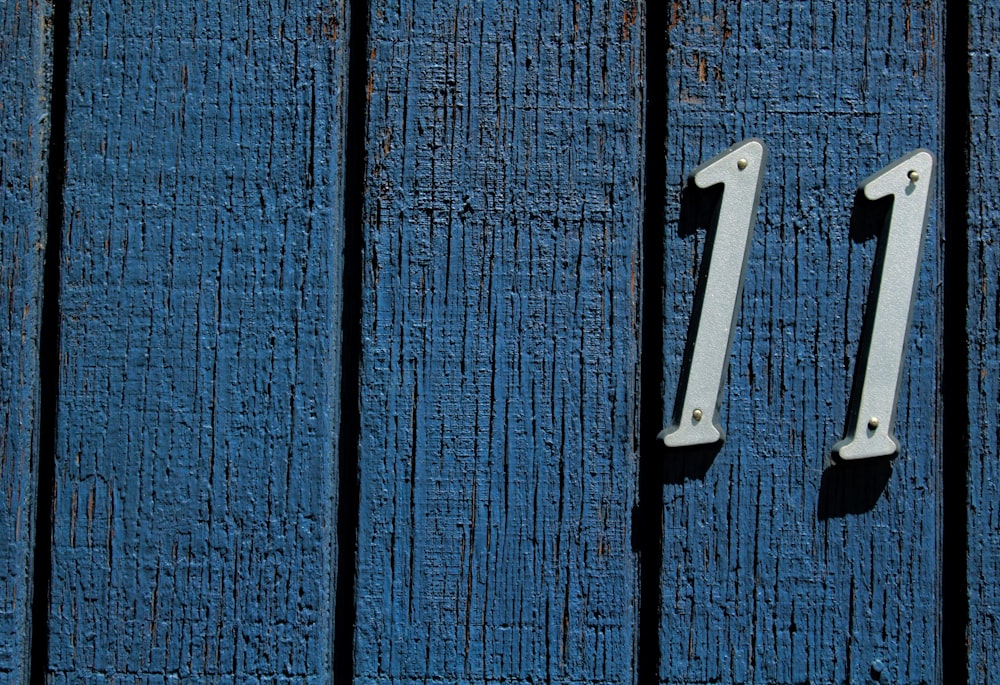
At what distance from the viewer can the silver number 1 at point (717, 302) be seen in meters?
0.79

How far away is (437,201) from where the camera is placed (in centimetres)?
81

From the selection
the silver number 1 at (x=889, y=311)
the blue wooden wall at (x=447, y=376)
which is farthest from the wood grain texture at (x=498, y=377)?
the silver number 1 at (x=889, y=311)

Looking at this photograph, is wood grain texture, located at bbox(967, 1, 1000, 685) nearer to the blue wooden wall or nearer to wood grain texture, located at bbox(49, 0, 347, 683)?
the blue wooden wall

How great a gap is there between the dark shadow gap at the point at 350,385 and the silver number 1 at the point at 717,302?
0.90 ft

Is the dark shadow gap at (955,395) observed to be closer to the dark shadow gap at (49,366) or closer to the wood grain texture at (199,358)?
the wood grain texture at (199,358)

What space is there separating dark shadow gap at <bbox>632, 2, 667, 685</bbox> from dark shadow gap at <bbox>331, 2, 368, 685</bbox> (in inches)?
9.9

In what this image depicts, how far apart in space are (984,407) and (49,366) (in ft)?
2.72

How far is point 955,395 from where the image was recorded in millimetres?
817

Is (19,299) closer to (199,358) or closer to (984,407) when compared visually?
(199,358)

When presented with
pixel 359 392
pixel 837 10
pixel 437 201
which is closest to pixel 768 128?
pixel 837 10

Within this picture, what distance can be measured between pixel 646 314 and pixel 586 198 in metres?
0.12

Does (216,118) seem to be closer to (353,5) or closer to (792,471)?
(353,5)

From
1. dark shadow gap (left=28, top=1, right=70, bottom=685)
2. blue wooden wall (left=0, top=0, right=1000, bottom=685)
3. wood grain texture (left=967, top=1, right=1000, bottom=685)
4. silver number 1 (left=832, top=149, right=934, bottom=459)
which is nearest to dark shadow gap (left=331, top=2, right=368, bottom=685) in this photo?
blue wooden wall (left=0, top=0, right=1000, bottom=685)

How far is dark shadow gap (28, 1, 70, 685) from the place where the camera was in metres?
0.81
